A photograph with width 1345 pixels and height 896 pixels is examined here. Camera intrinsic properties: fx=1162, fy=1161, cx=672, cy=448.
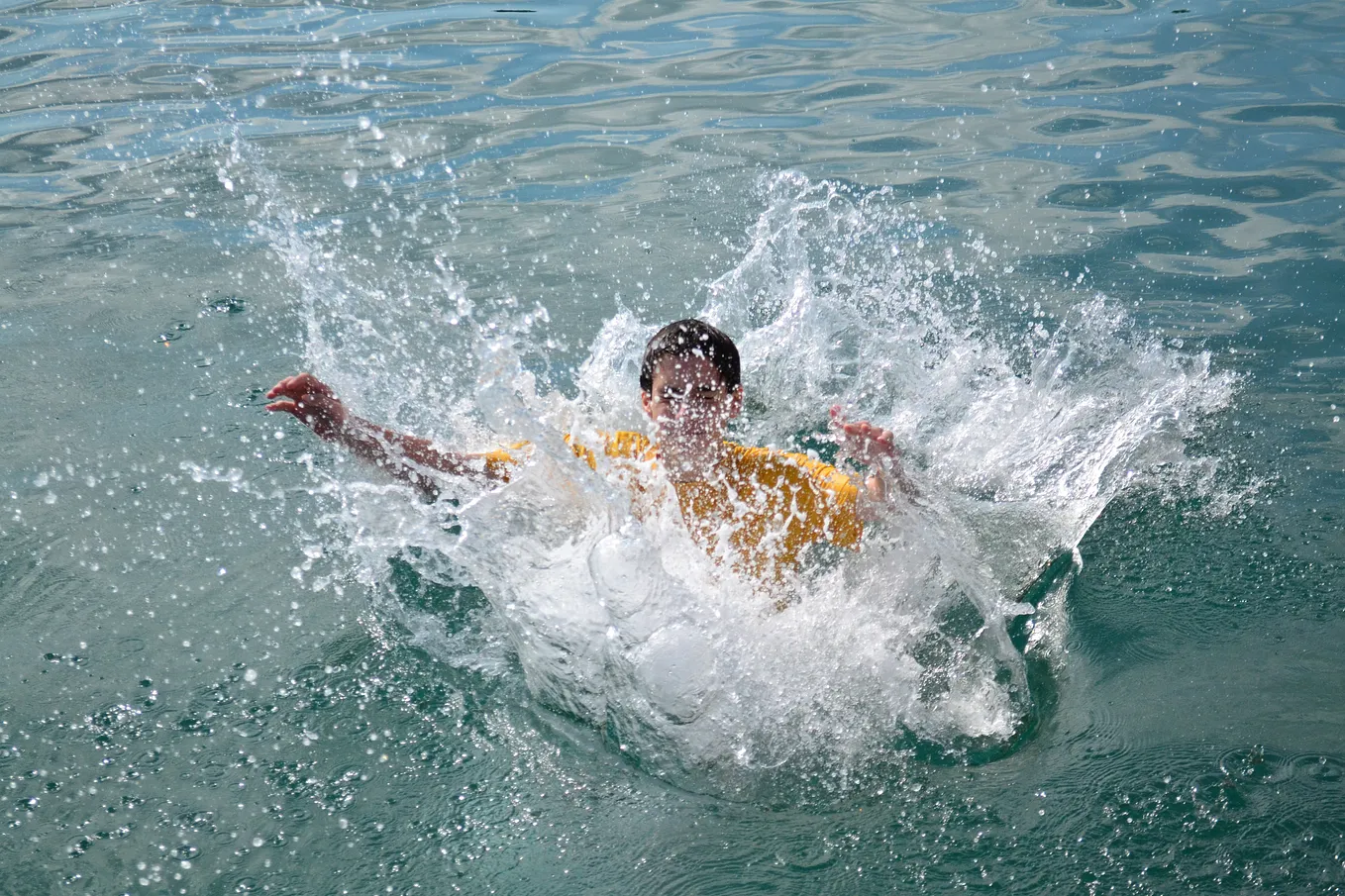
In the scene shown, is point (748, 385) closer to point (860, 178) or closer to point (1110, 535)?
point (1110, 535)

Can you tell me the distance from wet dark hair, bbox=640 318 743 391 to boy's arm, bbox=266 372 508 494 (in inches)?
29.4

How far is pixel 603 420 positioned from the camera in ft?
18.6

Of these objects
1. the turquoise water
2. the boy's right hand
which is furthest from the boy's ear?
the boy's right hand

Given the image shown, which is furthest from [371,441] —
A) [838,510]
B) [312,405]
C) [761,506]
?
[838,510]

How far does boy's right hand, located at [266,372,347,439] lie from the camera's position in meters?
4.16

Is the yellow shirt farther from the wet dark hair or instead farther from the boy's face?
the wet dark hair

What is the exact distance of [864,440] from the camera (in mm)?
4055

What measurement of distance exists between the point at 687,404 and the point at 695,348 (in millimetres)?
219

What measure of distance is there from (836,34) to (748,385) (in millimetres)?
6769

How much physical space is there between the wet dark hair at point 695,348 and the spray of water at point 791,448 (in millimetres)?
397

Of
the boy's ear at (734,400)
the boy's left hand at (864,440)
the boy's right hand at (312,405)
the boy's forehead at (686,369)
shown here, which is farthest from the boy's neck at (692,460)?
the boy's right hand at (312,405)

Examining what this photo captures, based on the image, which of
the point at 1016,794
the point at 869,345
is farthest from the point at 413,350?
the point at 1016,794

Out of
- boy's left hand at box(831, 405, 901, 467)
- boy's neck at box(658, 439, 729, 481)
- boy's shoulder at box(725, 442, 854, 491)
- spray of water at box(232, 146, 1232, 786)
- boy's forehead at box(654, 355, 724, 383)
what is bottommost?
spray of water at box(232, 146, 1232, 786)

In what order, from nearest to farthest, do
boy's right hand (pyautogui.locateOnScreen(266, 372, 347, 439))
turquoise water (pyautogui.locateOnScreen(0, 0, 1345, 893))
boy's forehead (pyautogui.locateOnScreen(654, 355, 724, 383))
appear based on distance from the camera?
turquoise water (pyautogui.locateOnScreen(0, 0, 1345, 893))
boy's right hand (pyautogui.locateOnScreen(266, 372, 347, 439))
boy's forehead (pyautogui.locateOnScreen(654, 355, 724, 383))
